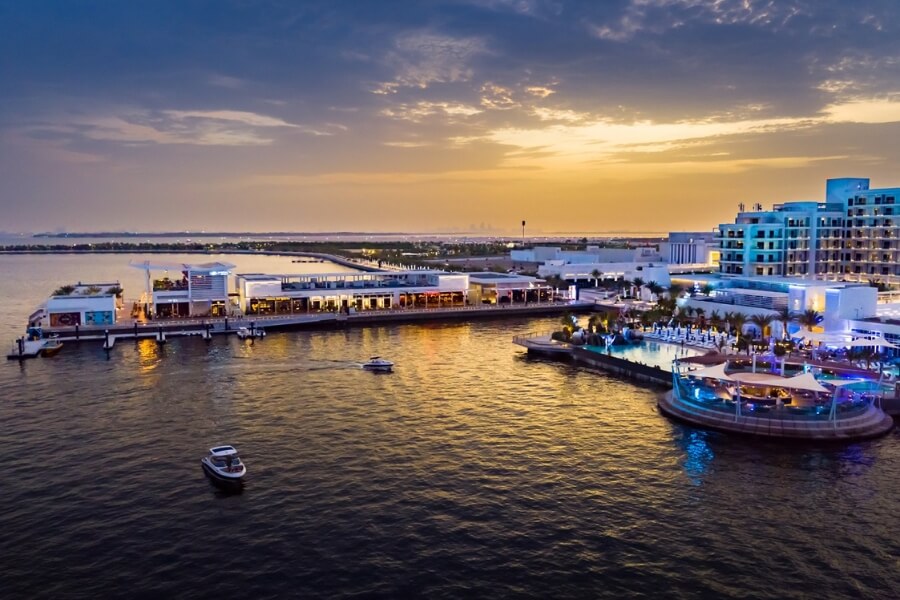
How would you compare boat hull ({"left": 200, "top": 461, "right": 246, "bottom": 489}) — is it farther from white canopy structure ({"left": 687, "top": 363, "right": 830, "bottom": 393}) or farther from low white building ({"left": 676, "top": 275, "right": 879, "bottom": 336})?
low white building ({"left": 676, "top": 275, "right": 879, "bottom": 336})

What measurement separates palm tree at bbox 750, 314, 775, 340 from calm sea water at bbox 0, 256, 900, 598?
16522 mm

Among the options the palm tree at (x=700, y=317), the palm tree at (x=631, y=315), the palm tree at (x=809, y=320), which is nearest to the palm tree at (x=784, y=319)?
the palm tree at (x=809, y=320)

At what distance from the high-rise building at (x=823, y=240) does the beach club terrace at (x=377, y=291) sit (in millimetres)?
25387

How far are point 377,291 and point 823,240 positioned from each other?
5813cm

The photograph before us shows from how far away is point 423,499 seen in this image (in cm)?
2686

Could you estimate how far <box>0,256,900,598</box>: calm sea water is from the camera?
21.4m

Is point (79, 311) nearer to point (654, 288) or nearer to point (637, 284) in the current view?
point (654, 288)

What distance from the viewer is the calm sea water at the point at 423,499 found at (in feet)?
70.2

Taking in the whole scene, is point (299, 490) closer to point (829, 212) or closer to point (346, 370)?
point (346, 370)

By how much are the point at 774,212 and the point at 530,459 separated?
69327 millimetres

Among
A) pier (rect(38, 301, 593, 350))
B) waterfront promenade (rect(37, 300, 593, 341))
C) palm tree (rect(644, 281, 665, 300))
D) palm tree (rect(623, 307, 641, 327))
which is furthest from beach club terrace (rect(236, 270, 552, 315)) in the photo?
palm tree (rect(623, 307, 641, 327))

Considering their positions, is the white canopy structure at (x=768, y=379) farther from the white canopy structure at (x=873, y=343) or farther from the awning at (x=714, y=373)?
the white canopy structure at (x=873, y=343)

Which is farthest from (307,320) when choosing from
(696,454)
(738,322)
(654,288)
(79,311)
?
(696,454)

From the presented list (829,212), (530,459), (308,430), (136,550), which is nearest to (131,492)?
(136,550)
